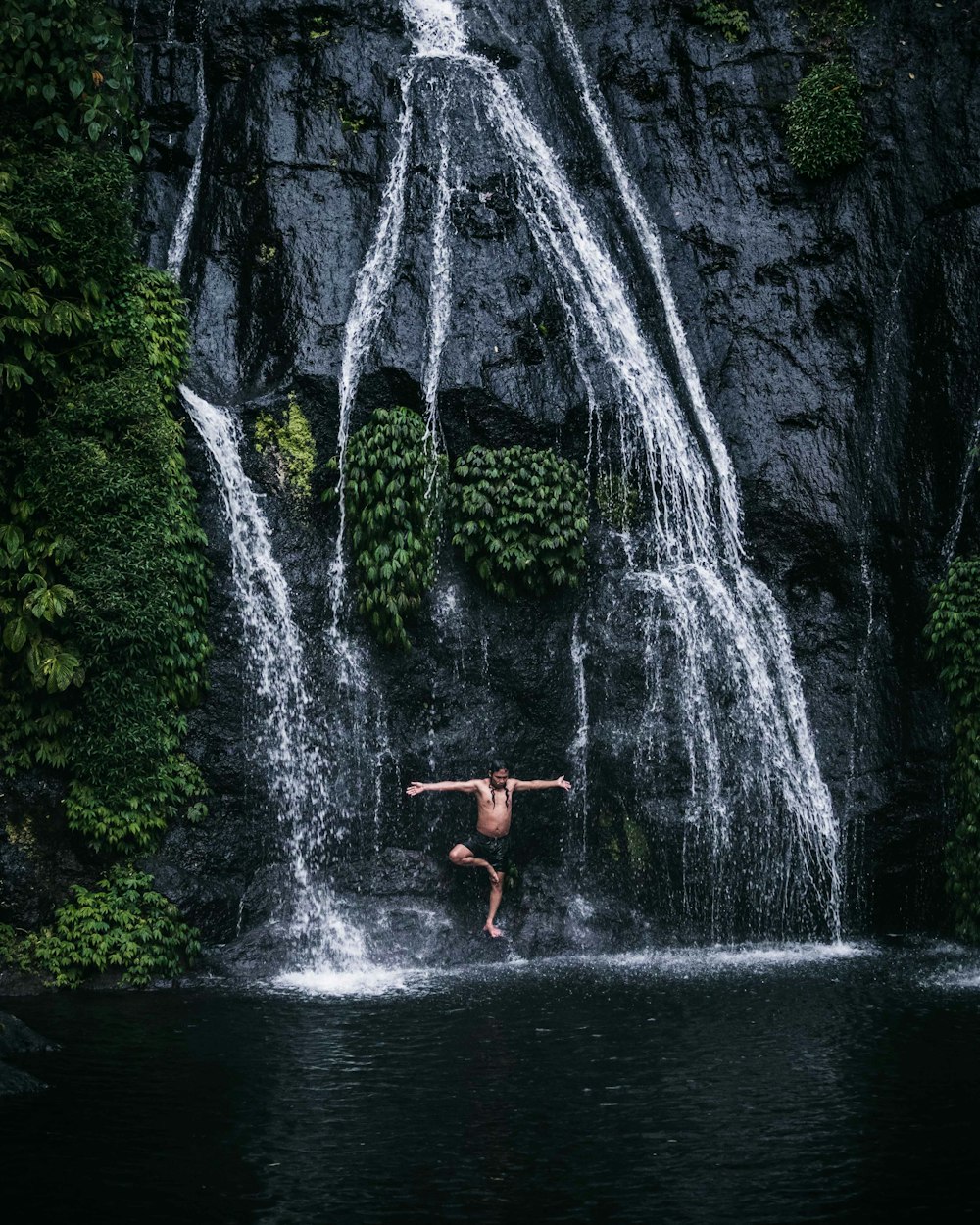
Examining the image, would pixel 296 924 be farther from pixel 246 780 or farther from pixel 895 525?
pixel 895 525

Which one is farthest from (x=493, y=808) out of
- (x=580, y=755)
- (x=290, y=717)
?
(x=290, y=717)

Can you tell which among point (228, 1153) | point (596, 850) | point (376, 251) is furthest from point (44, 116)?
point (228, 1153)

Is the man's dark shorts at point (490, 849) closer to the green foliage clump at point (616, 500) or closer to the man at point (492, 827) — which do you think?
the man at point (492, 827)

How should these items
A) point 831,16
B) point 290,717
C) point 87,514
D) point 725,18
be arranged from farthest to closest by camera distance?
point 725,18 → point 831,16 → point 290,717 → point 87,514

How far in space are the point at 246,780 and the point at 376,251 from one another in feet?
24.4

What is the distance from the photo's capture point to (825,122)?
57.6 feet

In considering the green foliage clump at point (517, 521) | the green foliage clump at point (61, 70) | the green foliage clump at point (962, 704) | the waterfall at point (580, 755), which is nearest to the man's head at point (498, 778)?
the waterfall at point (580, 755)

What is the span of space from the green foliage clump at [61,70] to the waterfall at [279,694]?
3445 millimetres

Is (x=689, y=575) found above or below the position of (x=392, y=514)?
below

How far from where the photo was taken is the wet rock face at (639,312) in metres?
14.6

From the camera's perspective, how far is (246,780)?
543 inches

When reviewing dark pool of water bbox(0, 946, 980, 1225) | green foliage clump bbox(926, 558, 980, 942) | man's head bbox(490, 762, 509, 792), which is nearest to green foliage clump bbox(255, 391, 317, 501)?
man's head bbox(490, 762, 509, 792)

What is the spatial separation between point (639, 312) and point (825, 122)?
407 cm

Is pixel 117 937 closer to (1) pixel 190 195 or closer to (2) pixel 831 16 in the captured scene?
(1) pixel 190 195
